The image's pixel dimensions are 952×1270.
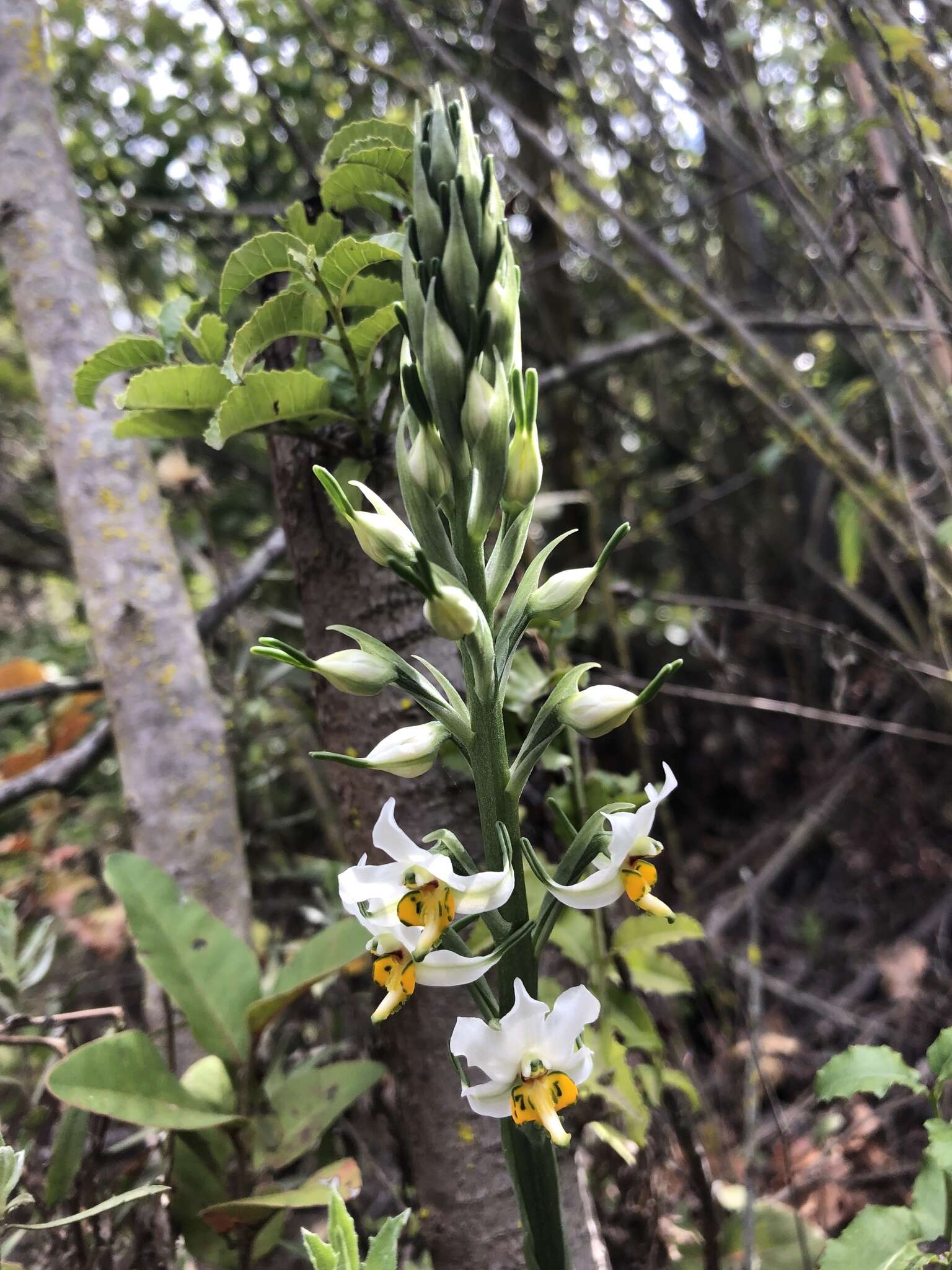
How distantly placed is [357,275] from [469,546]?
48cm

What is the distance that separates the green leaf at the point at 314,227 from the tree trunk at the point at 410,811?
30 cm

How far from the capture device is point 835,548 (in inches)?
166

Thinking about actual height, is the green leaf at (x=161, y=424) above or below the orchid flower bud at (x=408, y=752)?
above

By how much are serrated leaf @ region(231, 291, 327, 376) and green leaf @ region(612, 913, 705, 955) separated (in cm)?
108

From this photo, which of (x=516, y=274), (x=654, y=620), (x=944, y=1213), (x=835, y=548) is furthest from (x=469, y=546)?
(x=835, y=548)

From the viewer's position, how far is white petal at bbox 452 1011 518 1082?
812 mm

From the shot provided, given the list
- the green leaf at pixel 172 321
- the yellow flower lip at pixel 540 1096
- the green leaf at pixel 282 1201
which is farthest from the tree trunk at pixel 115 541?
the yellow flower lip at pixel 540 1096

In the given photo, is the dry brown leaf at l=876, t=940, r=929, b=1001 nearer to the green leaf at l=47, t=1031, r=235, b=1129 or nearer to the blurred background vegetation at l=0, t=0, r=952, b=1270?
the blurred background vegetation at l=0, t=0, r=952, b=1270

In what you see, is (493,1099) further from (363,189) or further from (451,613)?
(363,189)

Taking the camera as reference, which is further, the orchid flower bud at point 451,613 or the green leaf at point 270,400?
the green leaf at point 270,400

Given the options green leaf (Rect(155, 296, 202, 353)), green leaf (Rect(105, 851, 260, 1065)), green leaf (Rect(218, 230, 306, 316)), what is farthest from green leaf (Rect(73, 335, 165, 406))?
green leaf (Rect(105, 851, 260, 1065))

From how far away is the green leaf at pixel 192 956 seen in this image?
4.25ft

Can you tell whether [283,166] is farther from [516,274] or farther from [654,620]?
[516,274]

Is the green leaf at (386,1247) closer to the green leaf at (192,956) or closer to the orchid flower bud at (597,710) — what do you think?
the green leaf at (192,956)
